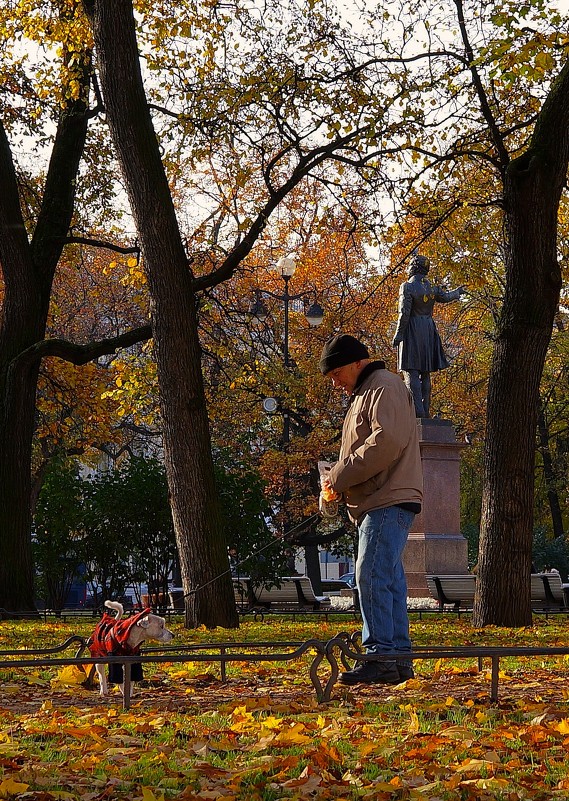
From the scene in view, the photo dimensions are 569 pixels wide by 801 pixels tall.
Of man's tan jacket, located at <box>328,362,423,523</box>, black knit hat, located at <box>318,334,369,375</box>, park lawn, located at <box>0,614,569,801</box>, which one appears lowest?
park lawn, located at <box>0,614,569,801</box>

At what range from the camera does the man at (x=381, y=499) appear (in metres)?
6.61

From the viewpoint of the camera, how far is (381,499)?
21.9 ft

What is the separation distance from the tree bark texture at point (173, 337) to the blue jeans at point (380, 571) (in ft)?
18.9

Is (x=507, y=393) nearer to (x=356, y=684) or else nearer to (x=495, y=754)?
(x=356, y=684)

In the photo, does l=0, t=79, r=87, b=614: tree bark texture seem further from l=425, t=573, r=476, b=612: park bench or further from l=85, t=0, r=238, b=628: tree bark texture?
l=425, t=573, r=476, b=612: park bench

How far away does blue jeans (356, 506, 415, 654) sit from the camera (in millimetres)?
6625

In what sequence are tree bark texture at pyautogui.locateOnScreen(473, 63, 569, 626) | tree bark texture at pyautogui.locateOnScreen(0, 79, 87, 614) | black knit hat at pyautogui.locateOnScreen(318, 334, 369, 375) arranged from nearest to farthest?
black knit hat at pyautogui.locateOnScreen(318, 334, 369, 375) < tree bark texture at pyautogui.locateOnScreen(473, 63, 569, 626) < tree bark texture at pyautogui.locateOnScreen(0, 79, 87, 614)

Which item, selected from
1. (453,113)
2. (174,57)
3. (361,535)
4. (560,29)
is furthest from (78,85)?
(361,535)

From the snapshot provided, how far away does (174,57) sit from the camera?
16.0 metres

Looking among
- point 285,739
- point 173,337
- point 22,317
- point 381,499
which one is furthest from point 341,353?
point 22,317

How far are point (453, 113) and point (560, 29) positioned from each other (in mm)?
1923

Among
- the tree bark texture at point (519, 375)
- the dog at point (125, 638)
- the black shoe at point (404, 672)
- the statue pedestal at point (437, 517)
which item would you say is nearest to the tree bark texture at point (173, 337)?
the tree bark texture at point (519, 375)

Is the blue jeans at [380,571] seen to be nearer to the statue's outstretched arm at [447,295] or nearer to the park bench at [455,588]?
the park bench at [455,588]

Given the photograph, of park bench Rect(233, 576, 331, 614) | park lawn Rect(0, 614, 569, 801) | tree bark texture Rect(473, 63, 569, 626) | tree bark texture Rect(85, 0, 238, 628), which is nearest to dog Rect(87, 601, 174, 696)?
park lawn Rect(0, 614, 569, 801)
